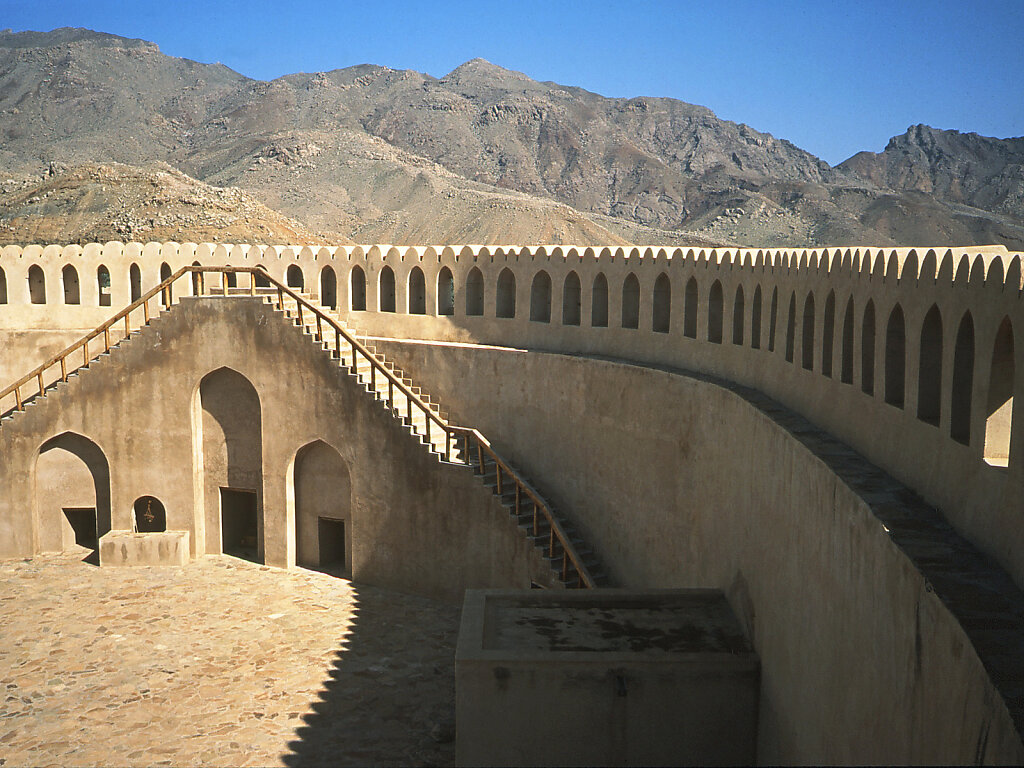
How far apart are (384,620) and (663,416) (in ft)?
19.8

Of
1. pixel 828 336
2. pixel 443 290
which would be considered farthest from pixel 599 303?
pixel 828 336

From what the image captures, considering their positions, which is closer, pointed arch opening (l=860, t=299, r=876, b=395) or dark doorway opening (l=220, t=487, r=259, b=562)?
pointed arch opening (l=860, t=299, r=876, b=395)

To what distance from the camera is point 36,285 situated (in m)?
20.7

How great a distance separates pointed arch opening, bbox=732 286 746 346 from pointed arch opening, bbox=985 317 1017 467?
22.2 feet

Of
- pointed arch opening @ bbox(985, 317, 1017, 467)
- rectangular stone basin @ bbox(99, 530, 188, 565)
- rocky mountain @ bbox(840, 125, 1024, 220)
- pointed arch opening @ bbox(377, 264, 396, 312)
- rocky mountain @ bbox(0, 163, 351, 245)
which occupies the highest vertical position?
rocky mountain @ bbox(840, 125, 1024, 220)

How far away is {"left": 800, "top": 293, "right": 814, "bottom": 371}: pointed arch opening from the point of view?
975cm

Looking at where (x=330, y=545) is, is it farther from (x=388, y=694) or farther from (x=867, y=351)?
(x=867, y=351)

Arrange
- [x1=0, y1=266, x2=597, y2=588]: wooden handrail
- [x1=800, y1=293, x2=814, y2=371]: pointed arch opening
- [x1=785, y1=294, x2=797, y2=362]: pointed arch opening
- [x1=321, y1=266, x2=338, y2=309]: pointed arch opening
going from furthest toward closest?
1. [x1=321, y1=266, x2=338, y2=309]: pointed arch opening
2. [x1=0, y1=266, x2=597, y2=588]: wooden handrail
3. [x1=785, y1=294, x2=797, y2=362]: pointed arch opening
4. [x1=800, y1=293, x2=814, y2=371]: pointed arch opening

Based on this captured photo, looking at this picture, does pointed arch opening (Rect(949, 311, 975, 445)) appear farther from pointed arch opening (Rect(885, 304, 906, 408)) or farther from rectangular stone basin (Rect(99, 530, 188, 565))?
rectangular stone basin (Rect(99, 530, 188, 565))

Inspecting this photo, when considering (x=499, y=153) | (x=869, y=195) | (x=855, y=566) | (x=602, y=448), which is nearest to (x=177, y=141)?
(x=499, y=153)

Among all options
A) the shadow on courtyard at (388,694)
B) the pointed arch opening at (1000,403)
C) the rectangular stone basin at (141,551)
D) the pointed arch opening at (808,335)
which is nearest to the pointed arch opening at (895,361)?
the pointed arch opening at (1000,403)

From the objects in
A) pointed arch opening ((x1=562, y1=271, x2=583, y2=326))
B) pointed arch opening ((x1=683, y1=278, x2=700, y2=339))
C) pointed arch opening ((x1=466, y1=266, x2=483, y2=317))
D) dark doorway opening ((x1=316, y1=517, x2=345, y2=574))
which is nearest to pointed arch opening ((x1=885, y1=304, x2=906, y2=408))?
pointed arch opening ((x1=683, y1=278, x2=700, y2=339))

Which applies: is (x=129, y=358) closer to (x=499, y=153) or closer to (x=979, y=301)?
(x=979, y=301)

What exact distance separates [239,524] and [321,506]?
263cm
